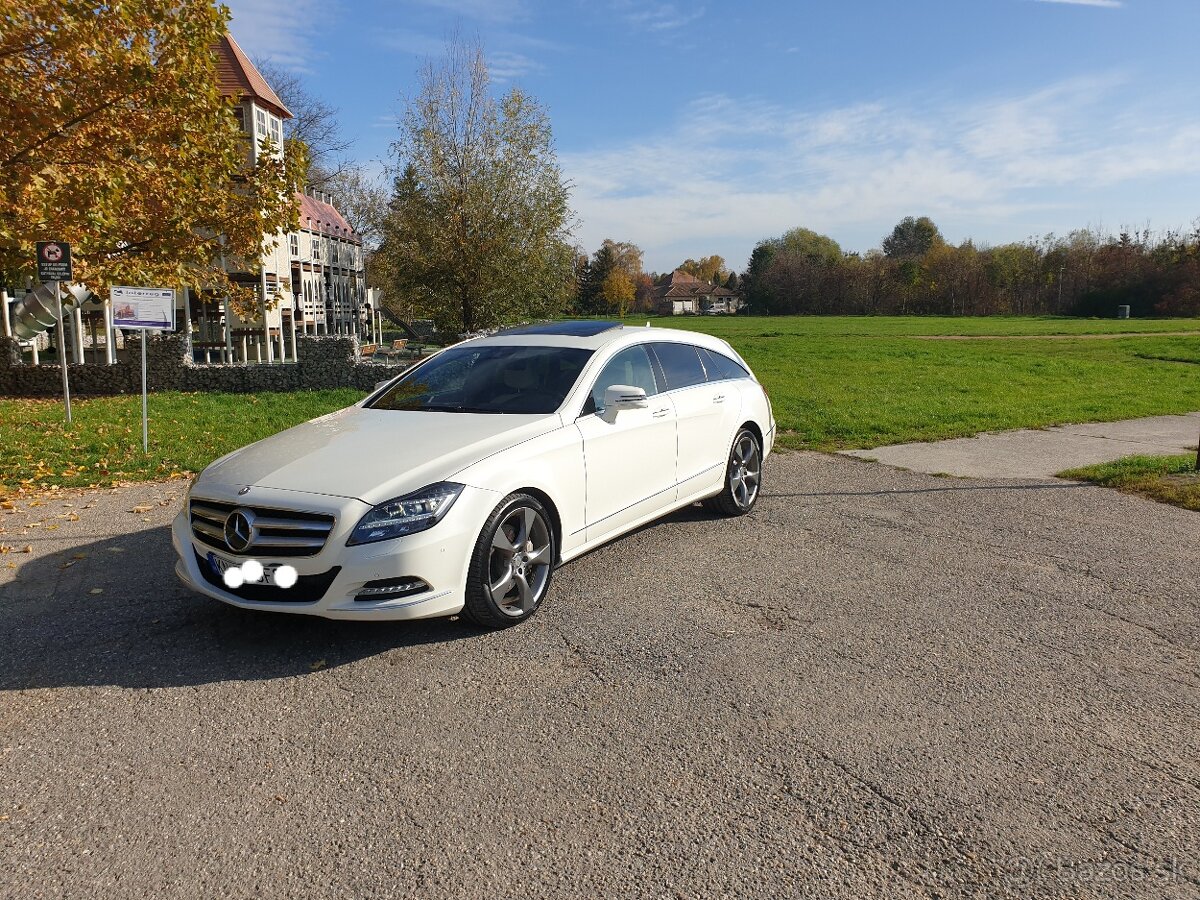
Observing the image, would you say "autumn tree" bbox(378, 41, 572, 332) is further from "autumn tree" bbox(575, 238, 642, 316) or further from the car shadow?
"autumn tree" bbox(575, 238, 642, 316)

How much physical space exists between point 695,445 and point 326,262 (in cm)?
5606

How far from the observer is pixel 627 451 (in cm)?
570

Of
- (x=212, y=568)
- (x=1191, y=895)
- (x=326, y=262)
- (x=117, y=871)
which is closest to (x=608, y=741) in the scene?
(x=117, y=871)

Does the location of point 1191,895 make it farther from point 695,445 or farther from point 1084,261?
point 1084,261

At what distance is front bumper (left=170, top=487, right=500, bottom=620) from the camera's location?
4.16 metres

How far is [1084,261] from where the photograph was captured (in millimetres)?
78188

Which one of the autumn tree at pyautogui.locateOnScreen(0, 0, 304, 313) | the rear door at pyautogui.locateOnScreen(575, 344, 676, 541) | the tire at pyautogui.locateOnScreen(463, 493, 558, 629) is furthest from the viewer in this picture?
the autumn tree at pyautogui.locateOnScreen(0, 0, 304, 313)

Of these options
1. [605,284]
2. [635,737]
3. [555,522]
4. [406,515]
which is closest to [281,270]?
[555,522]

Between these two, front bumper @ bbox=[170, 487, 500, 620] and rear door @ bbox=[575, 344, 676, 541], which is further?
rear door @ bbox=[575, 344, 676, 541]

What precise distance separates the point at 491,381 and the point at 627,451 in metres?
1.01

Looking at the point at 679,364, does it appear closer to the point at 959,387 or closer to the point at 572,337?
the point at 572,337

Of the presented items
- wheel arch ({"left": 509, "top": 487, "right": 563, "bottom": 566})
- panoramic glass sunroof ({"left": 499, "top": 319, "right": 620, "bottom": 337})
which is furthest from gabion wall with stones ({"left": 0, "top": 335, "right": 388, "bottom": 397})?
wheel arch ({"left": 509, "top": 487, "right": 563, "bottom": 566})

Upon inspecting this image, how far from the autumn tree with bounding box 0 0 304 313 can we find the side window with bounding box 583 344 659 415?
6.76 meters

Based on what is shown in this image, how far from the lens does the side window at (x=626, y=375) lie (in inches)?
222
